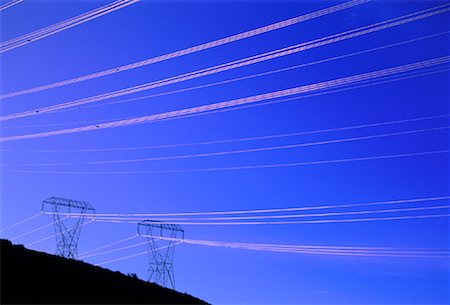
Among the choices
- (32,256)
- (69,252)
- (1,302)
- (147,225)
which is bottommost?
(1,302)

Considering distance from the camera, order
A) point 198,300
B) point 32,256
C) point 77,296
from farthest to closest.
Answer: point 198,300, point 32,256, point 77,296

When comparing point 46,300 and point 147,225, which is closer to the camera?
point 46,300

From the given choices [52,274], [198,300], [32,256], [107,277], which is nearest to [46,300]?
[52,274]

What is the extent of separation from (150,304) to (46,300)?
7214 millimetres

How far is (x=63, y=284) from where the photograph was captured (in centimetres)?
2512

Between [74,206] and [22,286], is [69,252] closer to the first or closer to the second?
[74,206]

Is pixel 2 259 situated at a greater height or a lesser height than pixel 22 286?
greater

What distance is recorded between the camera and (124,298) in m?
26.9

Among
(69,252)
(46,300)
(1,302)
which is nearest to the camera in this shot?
(1,302)

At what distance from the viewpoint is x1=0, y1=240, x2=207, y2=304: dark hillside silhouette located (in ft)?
72.6

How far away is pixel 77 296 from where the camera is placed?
24109 millimetres

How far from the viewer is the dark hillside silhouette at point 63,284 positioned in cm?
2214

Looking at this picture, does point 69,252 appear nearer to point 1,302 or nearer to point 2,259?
point 2,259

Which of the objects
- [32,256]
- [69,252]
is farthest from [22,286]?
[69,252]
